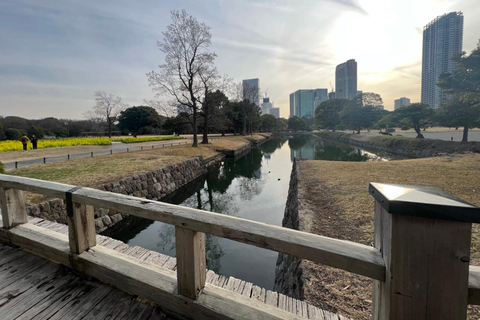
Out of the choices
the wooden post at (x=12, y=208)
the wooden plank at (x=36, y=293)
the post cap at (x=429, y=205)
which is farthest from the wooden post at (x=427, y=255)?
the wooden post at (x=12, y=208)

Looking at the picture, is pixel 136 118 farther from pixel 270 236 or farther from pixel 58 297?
pixel 270 236

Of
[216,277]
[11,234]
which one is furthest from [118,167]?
[216,277]

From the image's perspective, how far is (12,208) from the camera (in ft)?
9.48

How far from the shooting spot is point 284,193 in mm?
11719

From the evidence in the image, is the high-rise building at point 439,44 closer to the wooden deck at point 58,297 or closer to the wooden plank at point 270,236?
the wooden plank at point 270,236

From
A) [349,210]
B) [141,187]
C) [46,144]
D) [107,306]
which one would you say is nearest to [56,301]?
[107,306]

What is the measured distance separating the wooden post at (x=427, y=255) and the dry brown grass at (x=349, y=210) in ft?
5.63

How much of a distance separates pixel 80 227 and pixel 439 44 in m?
51.1

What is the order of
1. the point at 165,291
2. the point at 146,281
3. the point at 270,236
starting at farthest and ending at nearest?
the point at 146,281
the point at 165,291
the point at 270,236

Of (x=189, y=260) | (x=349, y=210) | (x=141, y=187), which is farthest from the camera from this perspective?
(x=141, y=187)

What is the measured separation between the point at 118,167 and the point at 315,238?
11.4 metres

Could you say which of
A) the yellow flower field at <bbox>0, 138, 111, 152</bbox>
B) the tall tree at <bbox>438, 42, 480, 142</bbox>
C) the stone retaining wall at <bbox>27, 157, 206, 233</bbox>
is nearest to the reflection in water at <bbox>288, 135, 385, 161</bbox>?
the tall tree at <bbox>438, 42, 480, 142</bbox>

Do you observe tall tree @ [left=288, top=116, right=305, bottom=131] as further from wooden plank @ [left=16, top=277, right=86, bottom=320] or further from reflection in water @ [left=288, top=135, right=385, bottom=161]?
wooden plank @ [left=16, top=277, right=86, bottom=320]

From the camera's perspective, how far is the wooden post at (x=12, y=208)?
2.81m
